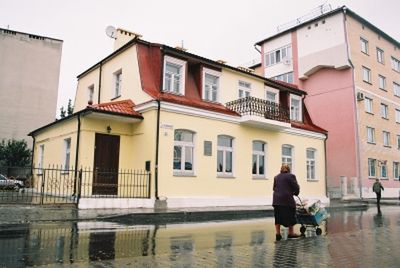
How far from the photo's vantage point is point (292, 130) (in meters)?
21.8

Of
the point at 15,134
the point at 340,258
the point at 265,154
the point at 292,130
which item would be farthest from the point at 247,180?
the point at 15,134

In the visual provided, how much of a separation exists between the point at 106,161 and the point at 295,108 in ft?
43.1

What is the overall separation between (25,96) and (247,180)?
98.7 ft

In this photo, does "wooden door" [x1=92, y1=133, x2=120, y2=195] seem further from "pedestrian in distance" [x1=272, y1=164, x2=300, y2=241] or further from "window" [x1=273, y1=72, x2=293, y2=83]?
"window" [x1=273, y1=72, x2=293, y2=83]

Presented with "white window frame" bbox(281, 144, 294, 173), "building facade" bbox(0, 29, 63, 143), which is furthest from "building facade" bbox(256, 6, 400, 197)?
"building facade" bbox(0, 29, 63, 143)

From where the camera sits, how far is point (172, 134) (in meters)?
16.2

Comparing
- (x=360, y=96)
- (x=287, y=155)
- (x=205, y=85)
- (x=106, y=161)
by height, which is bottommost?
(x=106, y=161)

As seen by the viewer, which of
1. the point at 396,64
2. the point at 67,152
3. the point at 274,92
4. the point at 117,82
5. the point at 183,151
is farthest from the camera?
the point at 396,64

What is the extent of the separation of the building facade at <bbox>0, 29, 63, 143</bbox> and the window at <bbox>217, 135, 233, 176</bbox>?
2776 centimetres

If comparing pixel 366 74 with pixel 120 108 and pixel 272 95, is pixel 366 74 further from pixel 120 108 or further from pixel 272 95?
pixel 120 108

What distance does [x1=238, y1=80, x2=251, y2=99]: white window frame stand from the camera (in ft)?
67.5

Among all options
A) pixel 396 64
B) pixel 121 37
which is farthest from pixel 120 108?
pixel 396 64

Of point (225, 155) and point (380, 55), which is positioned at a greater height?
point (380, 55)

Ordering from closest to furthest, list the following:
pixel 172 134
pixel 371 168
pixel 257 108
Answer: pixel 172 134, pixel 257 108, pixel 371 168
